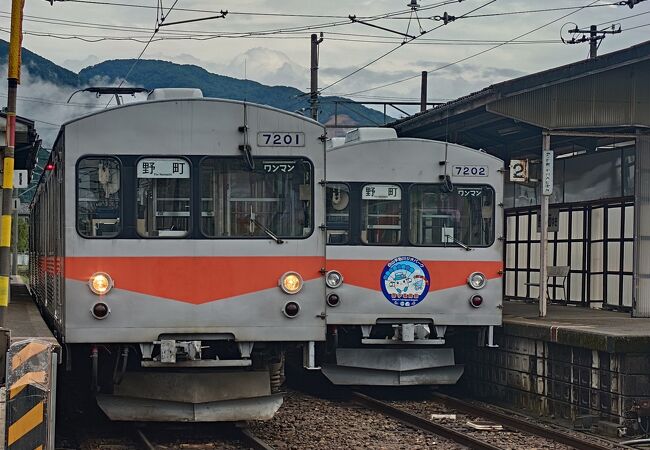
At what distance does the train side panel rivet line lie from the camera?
6305 millimetres

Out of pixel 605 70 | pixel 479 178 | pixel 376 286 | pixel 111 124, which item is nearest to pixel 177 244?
pixel 111 124

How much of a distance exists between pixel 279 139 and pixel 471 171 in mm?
4001

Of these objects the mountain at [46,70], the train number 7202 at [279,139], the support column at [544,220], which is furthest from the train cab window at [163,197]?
the mountain at [46,70]

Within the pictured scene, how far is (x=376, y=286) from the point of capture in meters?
13.4

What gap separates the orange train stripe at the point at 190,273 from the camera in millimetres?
9945

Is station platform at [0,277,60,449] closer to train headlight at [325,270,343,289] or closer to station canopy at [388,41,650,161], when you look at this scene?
train headlight at [325,270,343,289]

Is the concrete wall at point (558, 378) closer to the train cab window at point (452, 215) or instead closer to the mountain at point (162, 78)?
the train cab window at point (452, 215)

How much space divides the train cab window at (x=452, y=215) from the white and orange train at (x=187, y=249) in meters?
3.42

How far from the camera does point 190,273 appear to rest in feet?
32.9

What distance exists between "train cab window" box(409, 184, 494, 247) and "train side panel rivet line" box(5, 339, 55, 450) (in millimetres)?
7585

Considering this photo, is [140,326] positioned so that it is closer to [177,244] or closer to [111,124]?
[177,244]

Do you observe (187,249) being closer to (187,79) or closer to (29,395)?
(29,395)

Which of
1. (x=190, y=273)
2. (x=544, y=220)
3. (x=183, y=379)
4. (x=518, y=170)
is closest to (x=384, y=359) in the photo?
(x=544, y=220)

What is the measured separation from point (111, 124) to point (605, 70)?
7303mm
